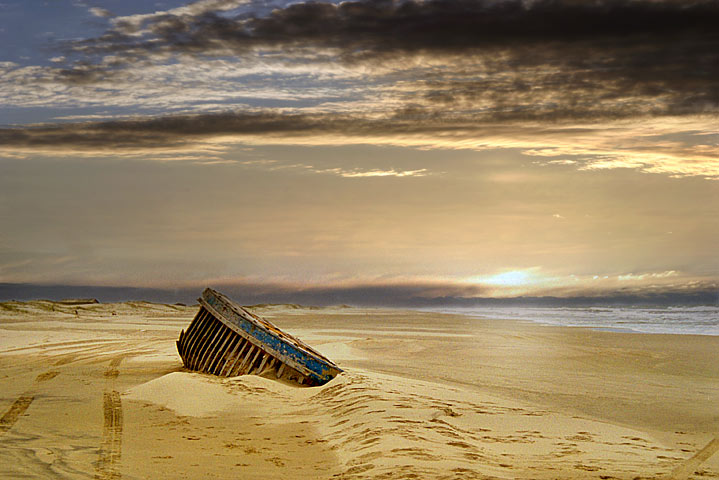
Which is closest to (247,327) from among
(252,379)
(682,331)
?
(252,379)

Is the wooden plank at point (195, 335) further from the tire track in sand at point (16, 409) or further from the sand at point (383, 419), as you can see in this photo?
the tire track in sand at point (16, 409)

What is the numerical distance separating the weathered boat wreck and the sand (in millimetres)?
343

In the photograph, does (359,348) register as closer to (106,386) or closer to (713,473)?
(106,386)

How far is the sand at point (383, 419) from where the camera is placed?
5.11m

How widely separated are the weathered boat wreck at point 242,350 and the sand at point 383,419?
1.13ft

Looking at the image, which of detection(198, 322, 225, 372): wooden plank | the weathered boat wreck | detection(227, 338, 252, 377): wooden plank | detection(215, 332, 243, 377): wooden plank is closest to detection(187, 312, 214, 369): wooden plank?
the weathered boat wreck

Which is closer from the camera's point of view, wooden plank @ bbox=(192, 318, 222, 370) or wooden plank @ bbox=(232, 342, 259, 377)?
wooden plank @ bbox=(232, 342, 259, 377)

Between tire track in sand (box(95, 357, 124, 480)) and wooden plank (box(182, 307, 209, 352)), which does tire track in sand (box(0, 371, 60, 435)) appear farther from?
wooden plank (box(182, 307, 209, 352))

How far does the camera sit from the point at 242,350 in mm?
9773

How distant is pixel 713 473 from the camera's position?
4973mm

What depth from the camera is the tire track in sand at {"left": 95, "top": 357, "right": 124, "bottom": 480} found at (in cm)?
501

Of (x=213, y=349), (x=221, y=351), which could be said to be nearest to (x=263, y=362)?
(x=221, y=351)

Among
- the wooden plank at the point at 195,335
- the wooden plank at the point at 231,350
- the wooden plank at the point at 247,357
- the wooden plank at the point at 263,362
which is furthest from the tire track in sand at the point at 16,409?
the wooden plank at the point at 263,362

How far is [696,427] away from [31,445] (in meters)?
6.08
